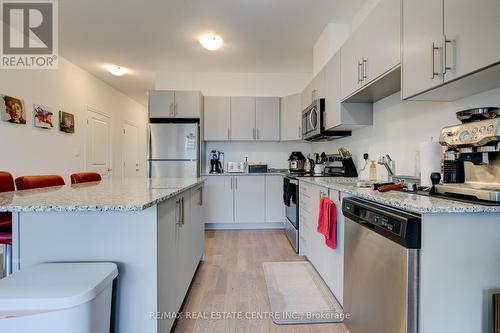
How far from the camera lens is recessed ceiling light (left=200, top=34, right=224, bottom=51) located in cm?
341

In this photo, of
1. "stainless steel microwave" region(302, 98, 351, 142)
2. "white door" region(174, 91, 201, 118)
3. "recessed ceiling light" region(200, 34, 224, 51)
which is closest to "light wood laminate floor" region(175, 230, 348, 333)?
"stainless steel microwave" region(302, 98, 351, 142)

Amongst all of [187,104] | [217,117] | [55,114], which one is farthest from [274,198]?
[55,114]

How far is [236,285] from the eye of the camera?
2332 mm

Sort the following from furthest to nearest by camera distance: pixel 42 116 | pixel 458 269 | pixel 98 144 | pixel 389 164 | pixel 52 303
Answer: pixel 98 144
pixel 42 116
pixel 389 164
pixel 458 269
pixel 52 303

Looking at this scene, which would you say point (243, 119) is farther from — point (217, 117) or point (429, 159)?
point (429, 159)

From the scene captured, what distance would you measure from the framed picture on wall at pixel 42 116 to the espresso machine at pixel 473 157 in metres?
4.35

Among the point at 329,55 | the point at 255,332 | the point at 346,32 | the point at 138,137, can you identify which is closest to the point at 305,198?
the point at 255,332

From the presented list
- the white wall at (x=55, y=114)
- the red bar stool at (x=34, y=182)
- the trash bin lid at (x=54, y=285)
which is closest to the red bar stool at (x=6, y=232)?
the red bar stool at (x=34, y=182)

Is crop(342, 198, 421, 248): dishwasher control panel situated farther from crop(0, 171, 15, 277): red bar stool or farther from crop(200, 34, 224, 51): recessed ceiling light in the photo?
crop(200, 34, 224, 51): recessed ceiling light

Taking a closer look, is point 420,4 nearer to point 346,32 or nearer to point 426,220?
point 426,220

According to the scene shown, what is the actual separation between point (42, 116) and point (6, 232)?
2.63 meters

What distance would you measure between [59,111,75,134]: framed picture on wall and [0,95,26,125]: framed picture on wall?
0.74 meters

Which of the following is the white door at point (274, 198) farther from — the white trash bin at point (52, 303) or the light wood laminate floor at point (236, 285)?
the white trash bin at point (52, 303)

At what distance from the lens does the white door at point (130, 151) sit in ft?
21.0
